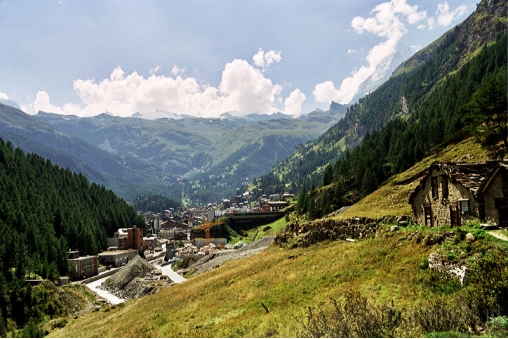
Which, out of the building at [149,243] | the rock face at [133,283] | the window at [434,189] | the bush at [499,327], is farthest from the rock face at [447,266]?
the building at [149,243]

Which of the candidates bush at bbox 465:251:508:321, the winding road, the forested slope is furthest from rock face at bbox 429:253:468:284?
the forested slope

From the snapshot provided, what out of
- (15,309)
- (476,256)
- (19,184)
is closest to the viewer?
(476,256)

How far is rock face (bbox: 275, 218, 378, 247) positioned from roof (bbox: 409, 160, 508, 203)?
23.4ft

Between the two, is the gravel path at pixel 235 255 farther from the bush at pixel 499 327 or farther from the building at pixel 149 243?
the building at pixel 149 243

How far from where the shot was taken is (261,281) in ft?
83.8

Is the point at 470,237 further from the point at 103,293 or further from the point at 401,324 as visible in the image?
the point at 103,293

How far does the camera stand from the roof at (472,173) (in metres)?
20.8

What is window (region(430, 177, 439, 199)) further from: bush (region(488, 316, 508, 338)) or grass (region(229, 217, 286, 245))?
grass (region(229, 217, 286, 245))

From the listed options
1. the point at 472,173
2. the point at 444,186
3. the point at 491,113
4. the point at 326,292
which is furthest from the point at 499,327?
the point at 491,113

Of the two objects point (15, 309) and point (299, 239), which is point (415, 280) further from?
point (15, 309)

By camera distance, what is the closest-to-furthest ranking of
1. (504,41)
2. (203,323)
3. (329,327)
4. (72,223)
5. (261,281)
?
(329,327) < (203,323) < (261,281) < (72,223) < (504,41)

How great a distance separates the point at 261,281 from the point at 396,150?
7658cm

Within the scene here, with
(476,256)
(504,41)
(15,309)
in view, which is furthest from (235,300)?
(504,41)

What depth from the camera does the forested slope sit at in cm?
6150
